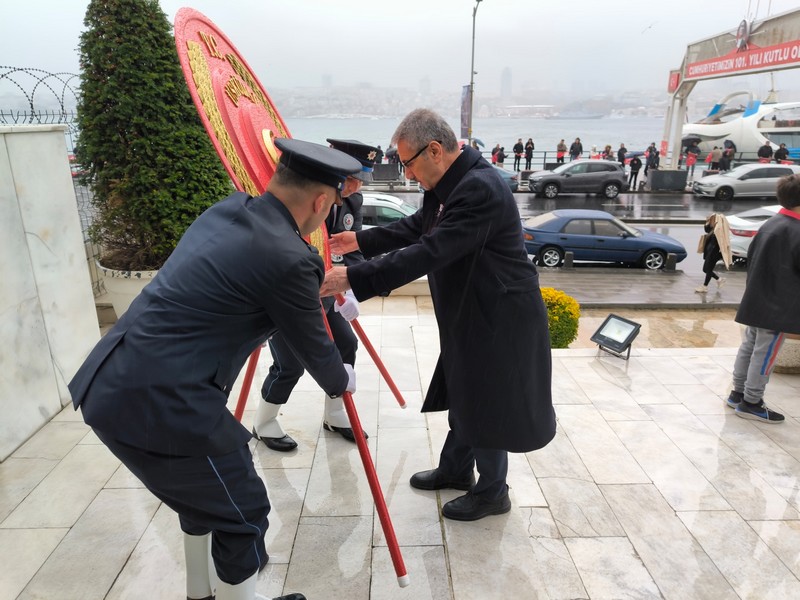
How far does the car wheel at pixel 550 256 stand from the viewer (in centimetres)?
1218

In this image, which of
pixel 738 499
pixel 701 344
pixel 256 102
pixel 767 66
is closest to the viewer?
pixel 256 102

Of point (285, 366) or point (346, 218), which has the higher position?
point (346, 218)

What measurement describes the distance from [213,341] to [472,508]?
1.83 m

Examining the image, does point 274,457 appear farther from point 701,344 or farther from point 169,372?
point 701,344

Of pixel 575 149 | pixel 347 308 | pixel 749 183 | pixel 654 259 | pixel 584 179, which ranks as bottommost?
pixel 654 259

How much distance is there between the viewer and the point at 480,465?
2.92 m

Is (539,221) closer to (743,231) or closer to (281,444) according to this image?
(743,231)

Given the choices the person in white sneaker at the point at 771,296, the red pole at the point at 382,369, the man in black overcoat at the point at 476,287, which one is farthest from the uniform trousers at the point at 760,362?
the red pole at the point at 382,369

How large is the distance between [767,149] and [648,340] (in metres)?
29.6

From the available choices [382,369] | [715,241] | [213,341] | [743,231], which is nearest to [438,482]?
[382,369]

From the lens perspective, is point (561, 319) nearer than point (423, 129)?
No

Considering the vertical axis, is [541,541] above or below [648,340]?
above

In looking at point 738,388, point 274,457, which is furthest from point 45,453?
point 738,388

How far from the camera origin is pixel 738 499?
10.5ft
